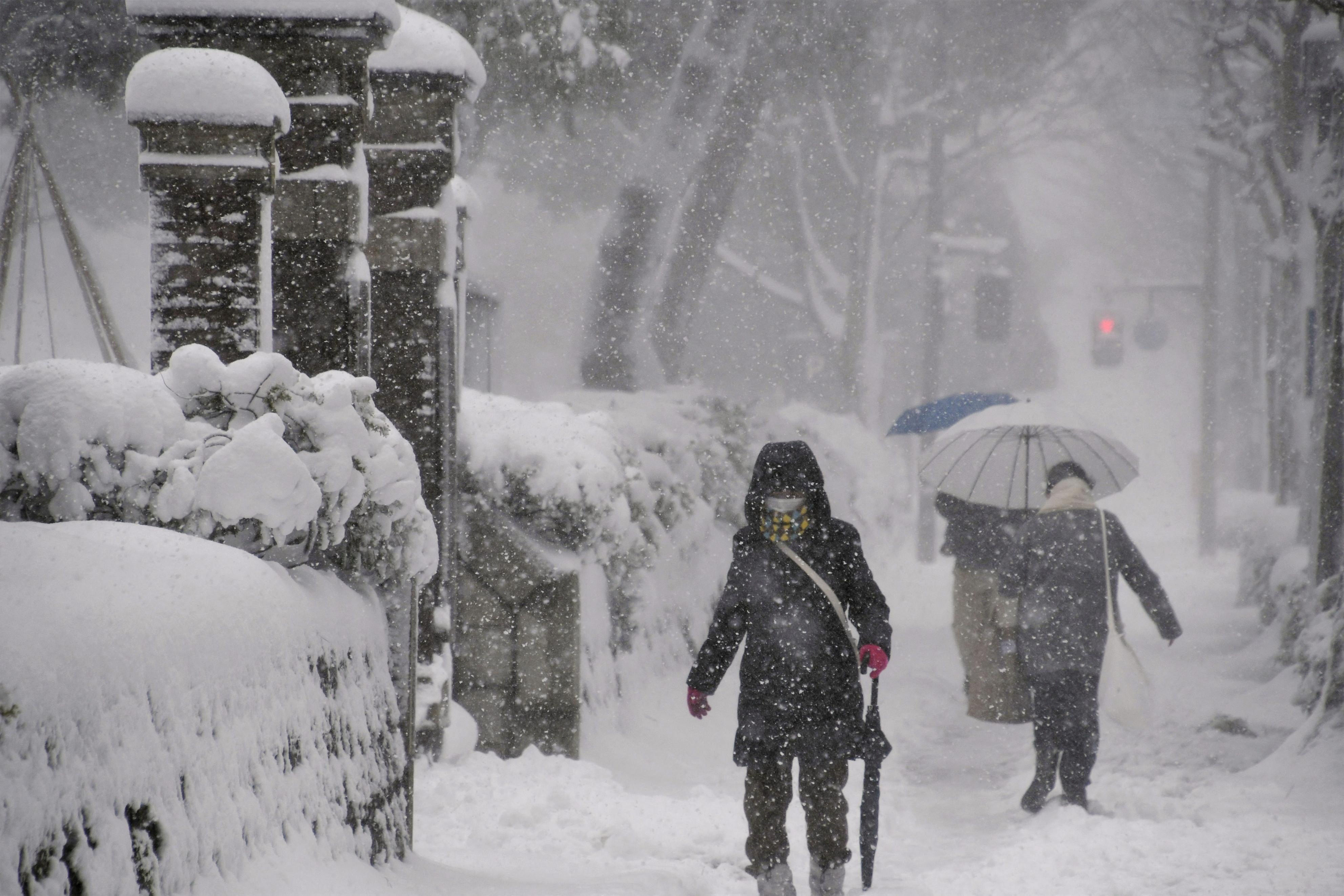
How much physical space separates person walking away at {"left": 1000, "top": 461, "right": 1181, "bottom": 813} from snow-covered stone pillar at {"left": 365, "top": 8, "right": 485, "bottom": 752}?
10.1 ft

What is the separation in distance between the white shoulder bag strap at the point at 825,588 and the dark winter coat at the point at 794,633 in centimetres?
2

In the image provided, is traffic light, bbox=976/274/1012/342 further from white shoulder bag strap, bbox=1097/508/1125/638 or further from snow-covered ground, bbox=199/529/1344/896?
white shoulder bag strap, bbox=1097/508/1125/638

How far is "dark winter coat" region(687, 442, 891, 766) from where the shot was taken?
441 cm

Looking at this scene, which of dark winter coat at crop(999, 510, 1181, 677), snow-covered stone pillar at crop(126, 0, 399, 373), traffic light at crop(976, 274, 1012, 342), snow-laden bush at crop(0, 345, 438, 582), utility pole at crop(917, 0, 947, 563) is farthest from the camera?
traffic light at crop(976, 274, 1012, 342)

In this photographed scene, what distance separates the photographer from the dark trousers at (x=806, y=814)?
4.41 meters

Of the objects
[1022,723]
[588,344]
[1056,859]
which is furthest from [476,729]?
[588,344]

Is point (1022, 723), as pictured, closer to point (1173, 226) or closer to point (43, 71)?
point (43, 71)

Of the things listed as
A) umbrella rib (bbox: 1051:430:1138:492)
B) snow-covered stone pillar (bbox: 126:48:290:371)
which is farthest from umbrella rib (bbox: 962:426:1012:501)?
snow-covered stone pillar (bbox: 126:48:290:371)

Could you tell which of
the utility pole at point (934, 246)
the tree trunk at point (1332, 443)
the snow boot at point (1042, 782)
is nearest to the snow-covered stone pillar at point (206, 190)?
the snow boot at point (1042, 782)

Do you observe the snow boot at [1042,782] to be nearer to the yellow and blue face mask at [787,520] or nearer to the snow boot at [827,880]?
the snow boot at [827,880]

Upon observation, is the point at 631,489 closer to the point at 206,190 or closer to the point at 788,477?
the point at 788,477

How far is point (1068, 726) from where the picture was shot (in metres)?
5.96

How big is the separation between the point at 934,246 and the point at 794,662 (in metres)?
16.5

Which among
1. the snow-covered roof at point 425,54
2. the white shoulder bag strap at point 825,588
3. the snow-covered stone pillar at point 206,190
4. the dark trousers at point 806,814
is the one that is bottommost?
the dark trousers at point 806,814
